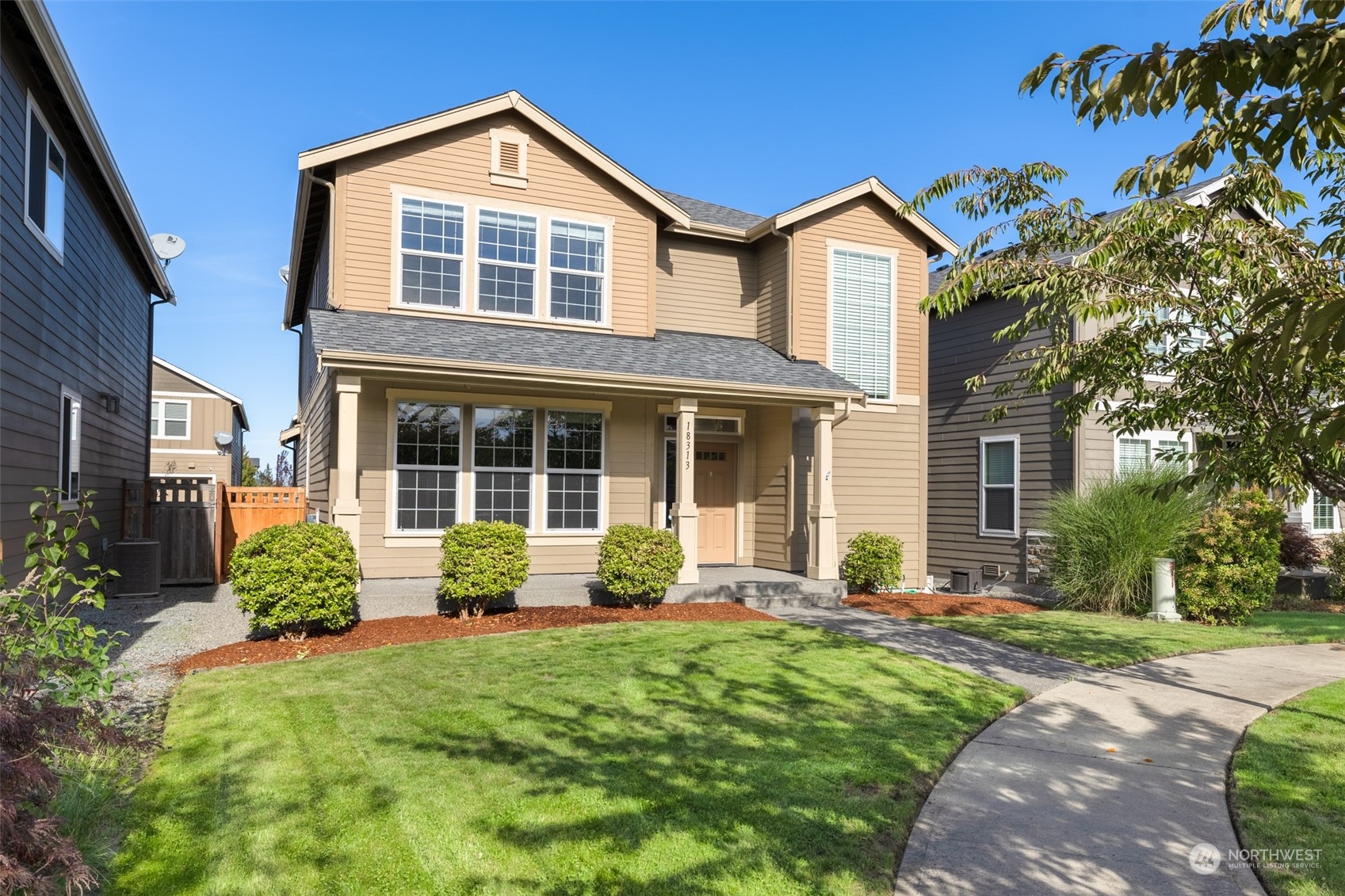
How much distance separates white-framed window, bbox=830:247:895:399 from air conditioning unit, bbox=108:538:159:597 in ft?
37.0

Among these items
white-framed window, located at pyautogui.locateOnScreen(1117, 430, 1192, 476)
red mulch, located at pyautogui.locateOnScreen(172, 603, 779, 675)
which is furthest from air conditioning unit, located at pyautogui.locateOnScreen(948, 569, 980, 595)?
red mulch, located at pyautogui.locateOnScreen(172, 603, 779, 675)

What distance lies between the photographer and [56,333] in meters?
9.73

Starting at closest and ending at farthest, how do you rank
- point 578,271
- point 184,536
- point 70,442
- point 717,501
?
point 70,442 < point 578,271 < point 184,536 < point 717,501

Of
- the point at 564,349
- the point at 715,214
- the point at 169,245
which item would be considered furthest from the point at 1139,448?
the point at 169,245

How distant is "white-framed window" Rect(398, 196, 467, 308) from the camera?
11758 millimetres

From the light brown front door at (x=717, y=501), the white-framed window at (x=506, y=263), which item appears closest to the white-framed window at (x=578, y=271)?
the white-framed window at (x=506, y=263)

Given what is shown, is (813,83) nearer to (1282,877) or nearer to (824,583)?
(824,583)

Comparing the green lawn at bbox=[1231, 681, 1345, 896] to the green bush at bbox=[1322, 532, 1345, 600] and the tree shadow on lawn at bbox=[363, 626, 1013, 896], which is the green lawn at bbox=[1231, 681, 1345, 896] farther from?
the green bush at bbox=[1322, 532, 1345, 600]

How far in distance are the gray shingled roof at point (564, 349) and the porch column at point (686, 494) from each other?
57 cm

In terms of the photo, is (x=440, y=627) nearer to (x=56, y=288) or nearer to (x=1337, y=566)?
(x=56, y=288)

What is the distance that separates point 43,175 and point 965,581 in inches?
620

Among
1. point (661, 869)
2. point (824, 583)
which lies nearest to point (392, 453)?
point (824, 583)

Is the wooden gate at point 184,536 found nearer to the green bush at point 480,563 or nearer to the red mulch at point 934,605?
the green bush at point 480,563

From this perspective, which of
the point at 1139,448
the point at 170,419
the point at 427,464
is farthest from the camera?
the point at 170,419
